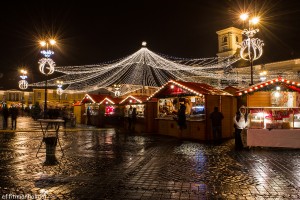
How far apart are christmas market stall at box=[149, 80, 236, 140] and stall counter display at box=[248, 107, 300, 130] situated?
131 inches

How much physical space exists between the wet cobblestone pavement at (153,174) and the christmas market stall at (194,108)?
14.3 ft

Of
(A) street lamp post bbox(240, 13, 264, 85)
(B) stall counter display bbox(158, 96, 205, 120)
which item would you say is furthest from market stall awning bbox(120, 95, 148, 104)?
(A) street lamp post bbox(240, 13, 264, 85)

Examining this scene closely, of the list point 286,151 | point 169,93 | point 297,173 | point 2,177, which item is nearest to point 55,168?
point 2,177

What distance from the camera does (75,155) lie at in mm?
11164

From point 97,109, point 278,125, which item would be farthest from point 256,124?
point 97,109

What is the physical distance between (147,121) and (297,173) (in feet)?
44.3

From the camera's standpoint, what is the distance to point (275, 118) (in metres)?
13.0

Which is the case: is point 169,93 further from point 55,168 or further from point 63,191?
point 63,191

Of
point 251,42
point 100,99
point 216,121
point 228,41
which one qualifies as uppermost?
point 228,41

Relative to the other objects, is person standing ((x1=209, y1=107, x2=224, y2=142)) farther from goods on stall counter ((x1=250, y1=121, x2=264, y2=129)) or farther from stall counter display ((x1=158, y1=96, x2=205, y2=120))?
goods on stall counter ((x1=250, y1=121, x2=264, y2=129))

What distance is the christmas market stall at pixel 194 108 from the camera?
16.3 m

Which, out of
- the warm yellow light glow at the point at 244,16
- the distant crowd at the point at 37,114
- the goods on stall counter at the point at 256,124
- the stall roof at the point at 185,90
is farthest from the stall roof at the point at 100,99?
the goods on stall counter at the point at 256,124

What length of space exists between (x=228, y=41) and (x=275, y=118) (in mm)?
53633

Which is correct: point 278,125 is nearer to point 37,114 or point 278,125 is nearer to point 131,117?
point 131,117
